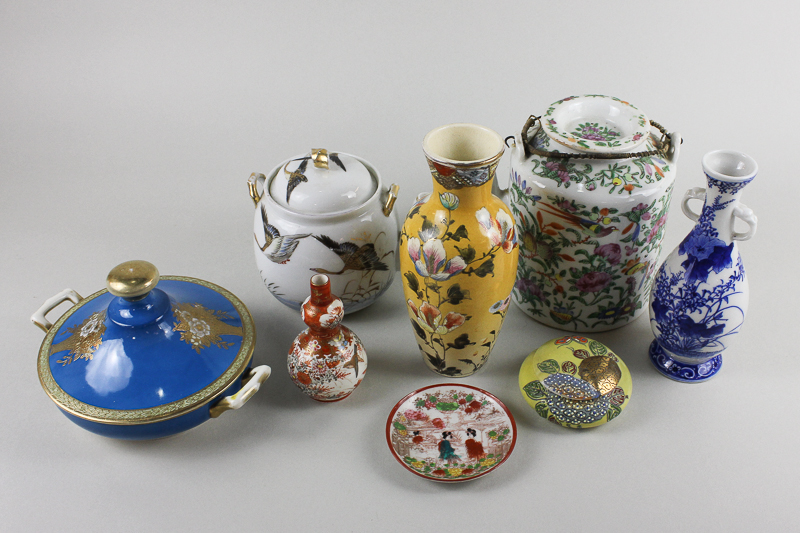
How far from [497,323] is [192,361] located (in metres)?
0.85

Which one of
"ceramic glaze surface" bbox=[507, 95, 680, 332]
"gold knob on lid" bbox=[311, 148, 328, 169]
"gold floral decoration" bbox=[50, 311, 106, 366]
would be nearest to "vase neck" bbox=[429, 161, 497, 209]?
"ceramic glaze surface" bbox=[507, 95, 680, 332]

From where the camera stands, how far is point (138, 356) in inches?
68.4

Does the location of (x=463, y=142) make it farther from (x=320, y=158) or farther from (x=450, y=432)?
(x=450, y=432)

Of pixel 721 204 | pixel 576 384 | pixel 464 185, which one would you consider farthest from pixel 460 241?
pixel 721 204

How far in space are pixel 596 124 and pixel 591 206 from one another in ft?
0.90

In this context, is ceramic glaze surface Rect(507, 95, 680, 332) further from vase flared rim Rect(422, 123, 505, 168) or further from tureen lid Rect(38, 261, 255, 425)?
tureen lid Rect(38, 261, 255, 425)

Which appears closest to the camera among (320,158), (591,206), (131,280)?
(131,280)

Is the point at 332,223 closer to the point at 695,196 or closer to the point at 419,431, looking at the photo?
the point at 419,431

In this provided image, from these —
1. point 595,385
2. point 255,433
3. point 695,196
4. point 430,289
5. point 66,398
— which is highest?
point 695,196

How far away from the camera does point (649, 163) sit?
192 cm

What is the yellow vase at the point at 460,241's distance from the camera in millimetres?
1705

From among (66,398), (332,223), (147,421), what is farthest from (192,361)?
(332,223)

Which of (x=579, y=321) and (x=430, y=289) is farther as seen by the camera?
(x=579, y=321)

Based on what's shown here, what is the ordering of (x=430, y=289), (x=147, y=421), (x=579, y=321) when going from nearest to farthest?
(x=147, y=421) → (x=430, y=289) → (x=579, y=321)
